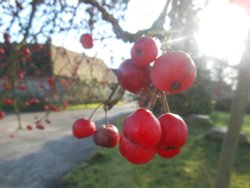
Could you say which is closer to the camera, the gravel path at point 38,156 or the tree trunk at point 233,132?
the tree trunk at point 233,132

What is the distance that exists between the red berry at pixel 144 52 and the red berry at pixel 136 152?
0.85 feet

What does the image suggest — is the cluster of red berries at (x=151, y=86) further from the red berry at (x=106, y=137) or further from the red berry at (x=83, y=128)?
the red berry at (x=83, y=128)

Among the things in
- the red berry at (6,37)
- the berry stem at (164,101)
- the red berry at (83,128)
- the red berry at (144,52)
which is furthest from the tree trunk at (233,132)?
the red berry at (144,52)

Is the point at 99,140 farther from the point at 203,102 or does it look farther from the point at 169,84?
the point at 203,102

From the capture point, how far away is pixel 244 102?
4.87 metres

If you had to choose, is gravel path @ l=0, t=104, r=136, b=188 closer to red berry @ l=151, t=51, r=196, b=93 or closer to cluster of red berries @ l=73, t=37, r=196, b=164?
cluster of red berries @ l=73, t=37, r=196, b=164

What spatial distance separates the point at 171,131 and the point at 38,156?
8.51 m

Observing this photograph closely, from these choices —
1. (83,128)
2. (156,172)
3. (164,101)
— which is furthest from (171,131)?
(156,172)

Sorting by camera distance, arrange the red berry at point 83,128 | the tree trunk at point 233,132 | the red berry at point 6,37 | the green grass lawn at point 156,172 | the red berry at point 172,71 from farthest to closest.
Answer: the green grass lawn at point 156,172 < the tree trunk at point 233,132 < the red berry at point 6,37 < the red berry at point 83,128 < the red berry at point 172,71

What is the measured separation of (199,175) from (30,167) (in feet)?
12.7

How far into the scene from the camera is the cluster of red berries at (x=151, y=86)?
939mm

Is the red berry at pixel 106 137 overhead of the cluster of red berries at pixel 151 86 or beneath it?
beneath

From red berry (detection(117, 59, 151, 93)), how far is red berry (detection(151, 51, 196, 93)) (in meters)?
0.08

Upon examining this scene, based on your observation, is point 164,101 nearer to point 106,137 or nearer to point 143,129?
point 143,129
